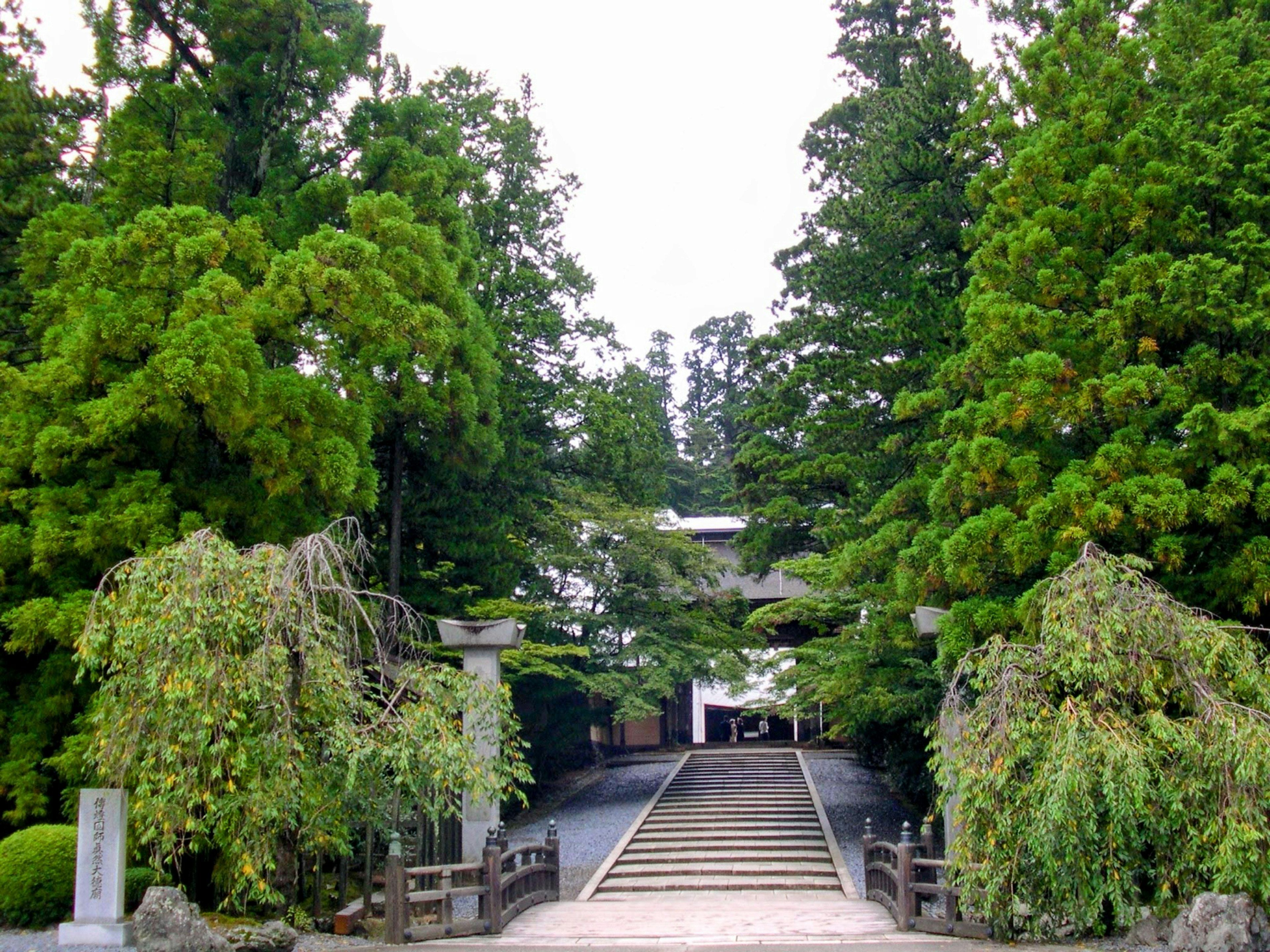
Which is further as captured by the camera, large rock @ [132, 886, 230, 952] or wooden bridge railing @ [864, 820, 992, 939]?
wooden bridge railing @ [864, 820, 992, 939]

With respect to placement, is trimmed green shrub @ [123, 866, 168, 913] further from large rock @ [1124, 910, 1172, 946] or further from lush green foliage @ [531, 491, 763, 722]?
lush green foliage @ [531, 491, 763, 722]

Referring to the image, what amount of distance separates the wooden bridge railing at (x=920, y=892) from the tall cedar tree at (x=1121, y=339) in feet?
6.44

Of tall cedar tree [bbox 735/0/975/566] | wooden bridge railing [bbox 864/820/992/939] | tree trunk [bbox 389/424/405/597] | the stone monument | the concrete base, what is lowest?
wooden bridge railing [bbox 864/820/992/939]

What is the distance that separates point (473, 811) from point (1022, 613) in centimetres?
654

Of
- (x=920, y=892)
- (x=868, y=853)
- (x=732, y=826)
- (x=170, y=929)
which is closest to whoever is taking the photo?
(x=170, y=929)

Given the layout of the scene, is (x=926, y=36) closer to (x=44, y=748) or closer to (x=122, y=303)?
(x=122, y=303)

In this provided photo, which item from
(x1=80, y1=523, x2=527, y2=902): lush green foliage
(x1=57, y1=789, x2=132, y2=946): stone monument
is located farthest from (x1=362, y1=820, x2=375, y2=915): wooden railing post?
(x1=57, y1=789, x2=132, y2=946): stone monument

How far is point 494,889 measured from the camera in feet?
31.8

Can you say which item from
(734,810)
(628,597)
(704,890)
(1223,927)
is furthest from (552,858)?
(1223,927)

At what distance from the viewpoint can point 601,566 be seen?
18.4 meters

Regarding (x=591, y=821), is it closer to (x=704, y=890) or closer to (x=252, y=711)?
(x=704, y=890)

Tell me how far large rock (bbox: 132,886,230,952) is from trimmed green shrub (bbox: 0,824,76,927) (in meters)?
1.44

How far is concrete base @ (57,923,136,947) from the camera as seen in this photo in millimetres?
7699

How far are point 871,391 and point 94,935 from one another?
12.2m
